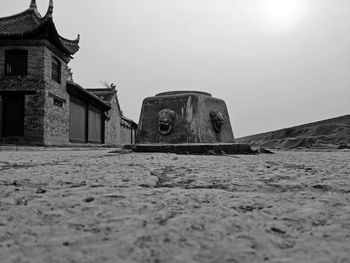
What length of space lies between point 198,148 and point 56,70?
9.45 m

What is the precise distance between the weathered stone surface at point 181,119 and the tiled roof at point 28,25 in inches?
264

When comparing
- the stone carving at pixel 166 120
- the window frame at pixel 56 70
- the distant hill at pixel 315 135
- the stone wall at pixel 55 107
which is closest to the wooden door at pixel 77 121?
the stone wall at pixel 55 107

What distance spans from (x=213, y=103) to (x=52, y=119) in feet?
23.5

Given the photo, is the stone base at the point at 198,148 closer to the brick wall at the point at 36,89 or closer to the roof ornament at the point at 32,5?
the brick wall at the point at 36,89

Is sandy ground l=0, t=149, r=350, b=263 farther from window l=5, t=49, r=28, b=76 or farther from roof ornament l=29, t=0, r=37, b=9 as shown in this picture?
roof ornament l=29, t=0, r=37, b=9

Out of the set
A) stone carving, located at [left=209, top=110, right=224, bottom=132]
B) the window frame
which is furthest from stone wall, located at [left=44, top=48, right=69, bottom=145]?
stone carving, located at [left=209, top=110, right=224, bottom=132]

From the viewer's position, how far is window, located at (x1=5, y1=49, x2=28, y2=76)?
10328mm

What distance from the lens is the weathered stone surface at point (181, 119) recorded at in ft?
16.5

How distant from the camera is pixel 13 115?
10227 millimetres

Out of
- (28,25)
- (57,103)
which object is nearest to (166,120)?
(57,103)

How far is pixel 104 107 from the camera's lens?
16.0 metres

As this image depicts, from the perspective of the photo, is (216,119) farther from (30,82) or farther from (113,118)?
(113,118)

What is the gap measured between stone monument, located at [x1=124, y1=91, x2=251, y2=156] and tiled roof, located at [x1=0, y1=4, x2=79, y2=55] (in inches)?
264

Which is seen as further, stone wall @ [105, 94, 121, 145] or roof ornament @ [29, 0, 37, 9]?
stone wall @ [105, 94, 121, 145]
